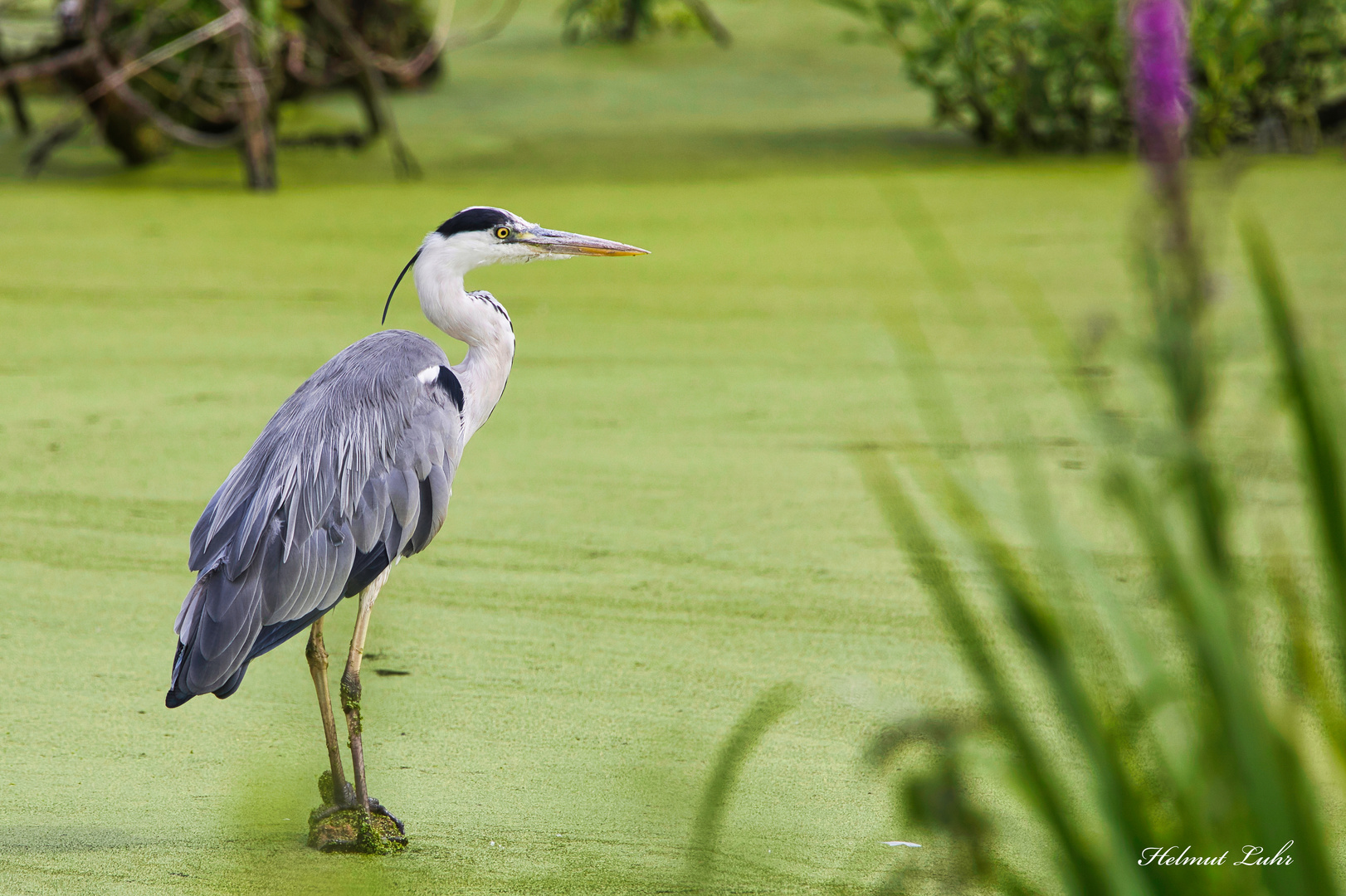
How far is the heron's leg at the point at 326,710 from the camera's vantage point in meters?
2.48

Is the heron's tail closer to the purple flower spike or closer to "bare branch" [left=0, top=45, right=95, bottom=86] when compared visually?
the purple flower spike

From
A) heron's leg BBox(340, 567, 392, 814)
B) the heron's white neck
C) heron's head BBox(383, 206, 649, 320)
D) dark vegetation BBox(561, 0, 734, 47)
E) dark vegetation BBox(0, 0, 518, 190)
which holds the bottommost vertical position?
dark vegetation BBox(561, 0, 734, 47)

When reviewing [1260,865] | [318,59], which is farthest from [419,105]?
[1260,865]

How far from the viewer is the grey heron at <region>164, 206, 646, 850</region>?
2395 mm

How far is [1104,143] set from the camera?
912cm

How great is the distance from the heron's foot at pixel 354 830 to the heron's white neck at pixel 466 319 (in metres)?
0.83

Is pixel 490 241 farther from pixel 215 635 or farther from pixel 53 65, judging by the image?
pixel 53 65

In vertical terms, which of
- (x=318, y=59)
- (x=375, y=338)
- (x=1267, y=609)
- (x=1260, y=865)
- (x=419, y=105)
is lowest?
(x=419, y=105)

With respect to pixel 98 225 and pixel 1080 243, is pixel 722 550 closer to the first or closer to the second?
pixel 1080 243

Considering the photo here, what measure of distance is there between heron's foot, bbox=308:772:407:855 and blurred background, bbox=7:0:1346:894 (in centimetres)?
4

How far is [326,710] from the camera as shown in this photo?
8.27ft

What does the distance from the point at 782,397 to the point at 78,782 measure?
306 centimetres

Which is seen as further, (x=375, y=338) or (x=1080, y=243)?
(x=1080, y=243)

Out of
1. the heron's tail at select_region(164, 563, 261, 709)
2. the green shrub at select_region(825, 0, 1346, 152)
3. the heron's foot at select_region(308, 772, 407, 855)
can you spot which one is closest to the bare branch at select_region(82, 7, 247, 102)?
the green shrub at select_region(825, 0, 1346, 152)
